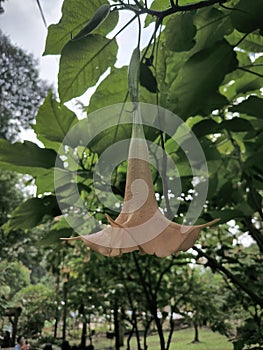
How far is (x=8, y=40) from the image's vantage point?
692 cm

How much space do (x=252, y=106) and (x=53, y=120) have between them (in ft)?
0.91

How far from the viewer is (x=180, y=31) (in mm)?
403

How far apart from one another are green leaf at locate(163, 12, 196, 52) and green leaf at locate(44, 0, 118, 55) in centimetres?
6

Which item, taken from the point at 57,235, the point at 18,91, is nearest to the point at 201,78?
the point at 57,235

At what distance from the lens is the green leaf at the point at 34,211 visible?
613 mm

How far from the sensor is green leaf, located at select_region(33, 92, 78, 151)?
0.55 metres

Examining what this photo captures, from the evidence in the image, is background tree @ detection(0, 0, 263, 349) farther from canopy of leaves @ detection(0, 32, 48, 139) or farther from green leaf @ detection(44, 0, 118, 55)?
canopy of leaves @ detection(0, 32, 48, 139)

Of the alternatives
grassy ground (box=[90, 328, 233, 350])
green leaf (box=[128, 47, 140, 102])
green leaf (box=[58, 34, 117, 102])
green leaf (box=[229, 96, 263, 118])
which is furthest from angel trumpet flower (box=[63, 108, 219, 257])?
grassy ground (box=[90, 328, 233, 350])

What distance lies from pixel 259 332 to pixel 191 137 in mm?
452

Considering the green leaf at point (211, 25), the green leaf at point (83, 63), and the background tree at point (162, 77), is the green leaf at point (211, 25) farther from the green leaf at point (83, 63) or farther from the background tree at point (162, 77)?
the green leaf at point (83, 63)

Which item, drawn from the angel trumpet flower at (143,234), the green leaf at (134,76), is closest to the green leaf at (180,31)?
the green leaf at (134,76)

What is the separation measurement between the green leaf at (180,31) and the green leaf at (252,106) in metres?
0.13

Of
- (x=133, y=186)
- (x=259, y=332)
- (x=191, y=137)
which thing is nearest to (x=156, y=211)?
(x=133, y=186)

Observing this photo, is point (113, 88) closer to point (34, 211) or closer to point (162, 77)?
point (162, 77)
